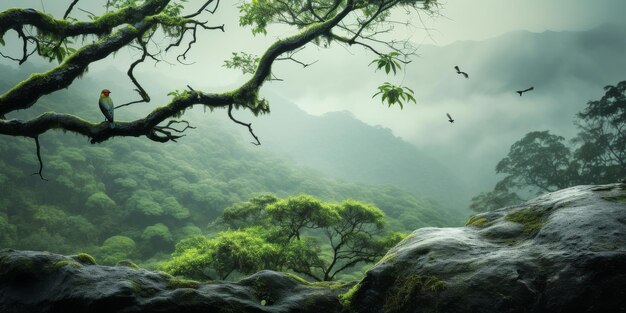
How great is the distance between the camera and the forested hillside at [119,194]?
3306cm

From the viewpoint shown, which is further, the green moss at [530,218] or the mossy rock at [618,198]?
the green moss at [530,218]

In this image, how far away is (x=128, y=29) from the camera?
542cm

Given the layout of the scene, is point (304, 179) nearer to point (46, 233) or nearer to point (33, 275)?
point (46, 233)

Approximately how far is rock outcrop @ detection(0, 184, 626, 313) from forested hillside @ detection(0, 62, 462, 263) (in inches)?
1090

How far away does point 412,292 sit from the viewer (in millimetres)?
4559

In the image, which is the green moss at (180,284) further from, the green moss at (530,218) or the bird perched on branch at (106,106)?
the green moss at (530,218)

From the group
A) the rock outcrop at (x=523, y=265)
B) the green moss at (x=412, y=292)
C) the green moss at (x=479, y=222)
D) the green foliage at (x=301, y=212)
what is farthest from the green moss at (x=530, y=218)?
the green foliage at (x=301, y=212)

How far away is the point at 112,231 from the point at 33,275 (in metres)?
37.3

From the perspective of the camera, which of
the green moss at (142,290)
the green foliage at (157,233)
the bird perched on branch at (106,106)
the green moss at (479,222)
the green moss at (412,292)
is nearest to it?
the green moss at (412,292)

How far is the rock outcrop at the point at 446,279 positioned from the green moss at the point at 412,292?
1 cm

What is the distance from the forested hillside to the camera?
33.1 m

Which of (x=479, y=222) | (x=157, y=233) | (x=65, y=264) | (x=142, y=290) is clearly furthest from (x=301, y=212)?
(x=157, y=233)

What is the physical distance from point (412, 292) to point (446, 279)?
1.58 ft

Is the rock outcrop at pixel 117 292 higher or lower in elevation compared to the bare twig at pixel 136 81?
lower
